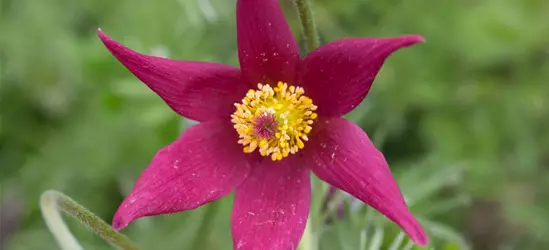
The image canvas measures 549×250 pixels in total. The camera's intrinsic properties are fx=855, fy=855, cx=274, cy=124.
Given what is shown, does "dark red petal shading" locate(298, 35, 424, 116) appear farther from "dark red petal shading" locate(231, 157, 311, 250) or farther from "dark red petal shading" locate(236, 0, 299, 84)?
"dark red petal shading" locate(231, 157, 311, 250)

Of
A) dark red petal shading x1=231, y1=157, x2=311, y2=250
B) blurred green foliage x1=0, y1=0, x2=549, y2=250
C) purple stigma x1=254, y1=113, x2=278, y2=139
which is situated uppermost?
purple stigma x1=254, y1=113, x2=278, y2=139

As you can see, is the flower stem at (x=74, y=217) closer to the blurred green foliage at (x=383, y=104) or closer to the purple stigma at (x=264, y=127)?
the purple stigma at (x=264, y=127)

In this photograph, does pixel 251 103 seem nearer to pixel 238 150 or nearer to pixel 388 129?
pixel 238 150

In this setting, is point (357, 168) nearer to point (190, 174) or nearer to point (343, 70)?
point (343, 70)

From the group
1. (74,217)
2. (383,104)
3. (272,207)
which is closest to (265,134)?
(272,207)

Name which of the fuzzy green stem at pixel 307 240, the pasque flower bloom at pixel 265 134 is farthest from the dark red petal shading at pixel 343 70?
the fuzzy green stem at pixel 307 240

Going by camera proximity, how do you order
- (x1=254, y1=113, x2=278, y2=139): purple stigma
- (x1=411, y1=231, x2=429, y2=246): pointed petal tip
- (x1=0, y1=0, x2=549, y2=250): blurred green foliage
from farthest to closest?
1. (x1=0, y1=0, x2=549, y2=250): blurred green foliage
2. (x1=254, y1=113, x2=278, y2=139): purple stigma
3. (x1=411, y1=231, x2=429, y2=246): pointed petal tip

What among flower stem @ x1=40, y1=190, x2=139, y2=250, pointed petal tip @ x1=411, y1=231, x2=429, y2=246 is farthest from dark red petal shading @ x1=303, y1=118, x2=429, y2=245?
flower stem @ x1=40, y1=190, x2=139, y2=250
